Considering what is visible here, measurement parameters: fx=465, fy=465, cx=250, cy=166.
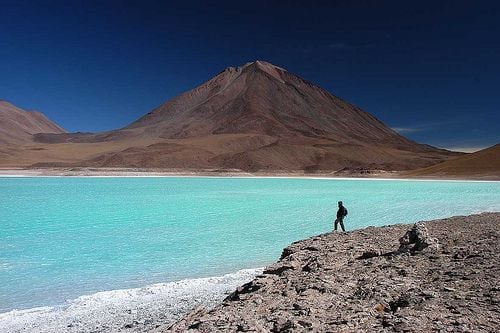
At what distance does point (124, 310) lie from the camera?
620 centimetres

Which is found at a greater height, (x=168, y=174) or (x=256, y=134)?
(x=256, y=134)

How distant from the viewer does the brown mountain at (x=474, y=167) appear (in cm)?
5731

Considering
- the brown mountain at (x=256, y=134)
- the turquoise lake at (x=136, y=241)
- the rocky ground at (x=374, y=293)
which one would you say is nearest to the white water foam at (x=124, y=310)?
the turquoise lake at (x=136, y=241)

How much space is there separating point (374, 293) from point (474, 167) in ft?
206

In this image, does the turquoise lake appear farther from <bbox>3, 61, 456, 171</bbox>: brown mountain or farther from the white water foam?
<bbox>3, 61, 456, 171</bbox>: brown mountain

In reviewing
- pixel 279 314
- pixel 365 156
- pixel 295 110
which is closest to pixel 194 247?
pixel 279 314

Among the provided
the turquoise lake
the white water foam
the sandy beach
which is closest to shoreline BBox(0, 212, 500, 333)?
the white water foam

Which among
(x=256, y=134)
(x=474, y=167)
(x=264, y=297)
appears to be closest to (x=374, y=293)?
(x=264, y=297)

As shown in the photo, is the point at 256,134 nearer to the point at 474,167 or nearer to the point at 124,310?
the point at 474,167

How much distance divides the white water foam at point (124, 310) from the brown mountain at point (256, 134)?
74.9m

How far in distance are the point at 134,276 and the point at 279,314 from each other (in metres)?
4.96

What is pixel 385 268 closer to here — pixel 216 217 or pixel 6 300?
pixel 6 300

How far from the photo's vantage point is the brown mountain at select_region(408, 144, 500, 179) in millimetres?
57312

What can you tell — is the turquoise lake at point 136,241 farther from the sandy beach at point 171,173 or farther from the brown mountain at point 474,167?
the sandy beach at point 171,173
